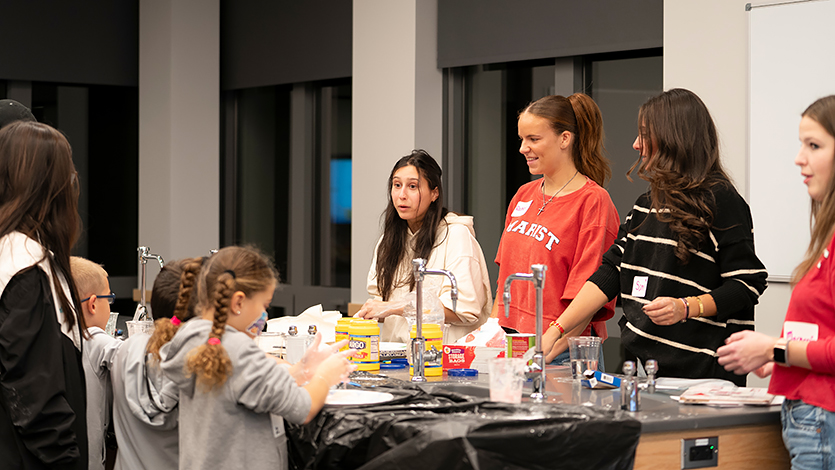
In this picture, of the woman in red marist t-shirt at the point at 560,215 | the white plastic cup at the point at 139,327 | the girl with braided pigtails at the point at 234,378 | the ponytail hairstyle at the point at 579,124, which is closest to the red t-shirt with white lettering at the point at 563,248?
the woman in red marist t-shirt at the point at 560,215

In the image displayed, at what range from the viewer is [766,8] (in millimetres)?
3604

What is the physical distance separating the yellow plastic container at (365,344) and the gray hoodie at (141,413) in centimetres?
55

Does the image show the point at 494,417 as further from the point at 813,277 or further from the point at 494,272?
the point at 494,272

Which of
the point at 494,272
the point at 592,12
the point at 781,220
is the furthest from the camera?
the point at 494,272

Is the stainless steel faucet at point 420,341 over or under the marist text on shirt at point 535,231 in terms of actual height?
under

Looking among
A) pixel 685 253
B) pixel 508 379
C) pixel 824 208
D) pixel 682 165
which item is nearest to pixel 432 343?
pixel 508 379

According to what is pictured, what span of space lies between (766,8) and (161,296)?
277cm

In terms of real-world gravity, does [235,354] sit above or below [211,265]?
below

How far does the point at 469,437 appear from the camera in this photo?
5.37ft

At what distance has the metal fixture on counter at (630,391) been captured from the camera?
1.89 m

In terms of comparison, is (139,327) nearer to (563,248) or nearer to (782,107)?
(563,248)

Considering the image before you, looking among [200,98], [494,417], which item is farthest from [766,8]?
[200,98]

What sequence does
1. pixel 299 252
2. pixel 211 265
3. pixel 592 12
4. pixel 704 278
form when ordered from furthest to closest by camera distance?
pixel 299 252
pixel 592 12
pixel 704 278
pixel 211 265

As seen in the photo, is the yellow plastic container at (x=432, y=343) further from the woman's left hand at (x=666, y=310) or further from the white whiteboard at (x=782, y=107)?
the white whiteboard at (x=782, y=107)
